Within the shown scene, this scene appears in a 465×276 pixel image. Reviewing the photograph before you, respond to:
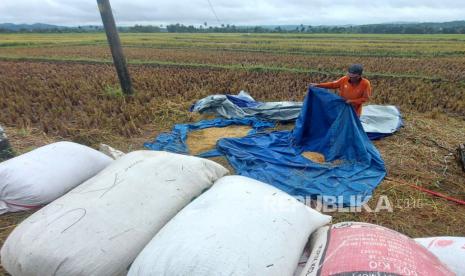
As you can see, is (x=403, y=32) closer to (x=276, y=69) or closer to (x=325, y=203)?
(x=276, y=69)

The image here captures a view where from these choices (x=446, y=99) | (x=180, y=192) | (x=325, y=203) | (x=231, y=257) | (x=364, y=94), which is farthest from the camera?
(x=446, y=99)

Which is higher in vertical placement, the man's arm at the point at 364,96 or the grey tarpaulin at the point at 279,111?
the man's arm at the point at 364,96

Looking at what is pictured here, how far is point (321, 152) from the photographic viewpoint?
14.5ft

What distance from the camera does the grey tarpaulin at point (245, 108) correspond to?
18.4 ft

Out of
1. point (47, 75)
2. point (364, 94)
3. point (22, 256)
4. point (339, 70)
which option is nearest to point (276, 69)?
point (339, 70)

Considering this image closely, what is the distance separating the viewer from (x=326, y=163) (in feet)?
13.7

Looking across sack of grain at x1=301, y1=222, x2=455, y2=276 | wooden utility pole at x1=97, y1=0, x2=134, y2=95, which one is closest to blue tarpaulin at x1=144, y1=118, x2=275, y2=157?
wooden utility pole at x1=97, y1=0, x2=134, y2=95

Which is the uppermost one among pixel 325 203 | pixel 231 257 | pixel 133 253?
pixel 231 257

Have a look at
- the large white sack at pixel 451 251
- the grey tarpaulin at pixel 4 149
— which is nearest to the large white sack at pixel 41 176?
the grey tarpaulin at pixel 4 149

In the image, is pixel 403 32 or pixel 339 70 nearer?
pixel 339 70

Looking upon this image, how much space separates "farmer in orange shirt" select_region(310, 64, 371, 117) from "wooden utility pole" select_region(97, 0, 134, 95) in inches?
186

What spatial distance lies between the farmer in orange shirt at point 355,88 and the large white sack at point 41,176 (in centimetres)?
324

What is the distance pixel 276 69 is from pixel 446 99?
5.21 metres

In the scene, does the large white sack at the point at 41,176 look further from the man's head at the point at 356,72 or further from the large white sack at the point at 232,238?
the man's head at the point at 356,72
